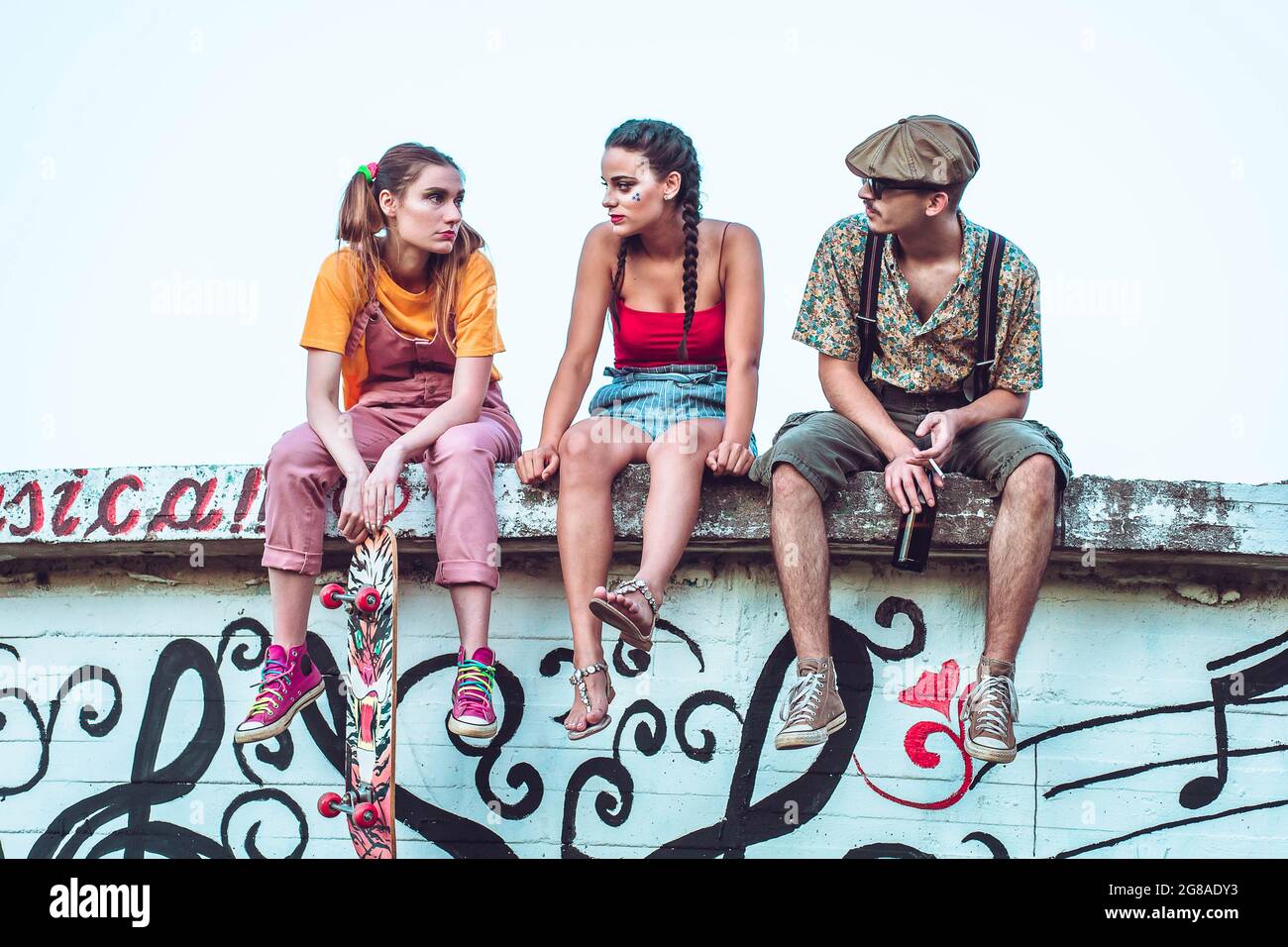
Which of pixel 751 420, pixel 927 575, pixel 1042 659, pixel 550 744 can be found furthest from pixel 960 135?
pixel 550 744

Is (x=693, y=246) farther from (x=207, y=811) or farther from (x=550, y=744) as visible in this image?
(x=207, y=811)

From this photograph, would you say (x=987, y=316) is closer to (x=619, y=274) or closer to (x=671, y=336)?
(x=671, y=336)

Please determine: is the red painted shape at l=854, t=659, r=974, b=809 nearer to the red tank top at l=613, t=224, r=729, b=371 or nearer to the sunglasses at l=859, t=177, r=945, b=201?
the red tank top at l=613, t=224, r=729, b=371

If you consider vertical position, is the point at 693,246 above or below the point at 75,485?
above

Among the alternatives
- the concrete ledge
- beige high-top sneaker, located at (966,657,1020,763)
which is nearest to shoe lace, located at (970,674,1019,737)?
beige high-top sneaker, located at (966,657,1020,763)

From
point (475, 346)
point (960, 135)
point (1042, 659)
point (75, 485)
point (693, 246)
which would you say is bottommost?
point (1042, 659)

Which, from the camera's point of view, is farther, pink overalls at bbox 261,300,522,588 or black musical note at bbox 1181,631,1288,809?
black musical note at bbox 1181,631,1288,809

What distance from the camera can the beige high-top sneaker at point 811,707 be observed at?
11.8 ft

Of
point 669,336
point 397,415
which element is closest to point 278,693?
point 397,415

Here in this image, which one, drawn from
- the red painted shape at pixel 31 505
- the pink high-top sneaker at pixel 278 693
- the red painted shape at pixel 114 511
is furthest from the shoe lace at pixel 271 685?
the red painted shape at pixel 31 505

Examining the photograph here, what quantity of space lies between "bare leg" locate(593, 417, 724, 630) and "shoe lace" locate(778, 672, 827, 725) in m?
0.43

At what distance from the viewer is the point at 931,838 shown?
3.97m

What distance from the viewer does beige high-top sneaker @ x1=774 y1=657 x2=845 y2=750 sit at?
360 cm

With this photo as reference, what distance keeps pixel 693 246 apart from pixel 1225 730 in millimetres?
2117
